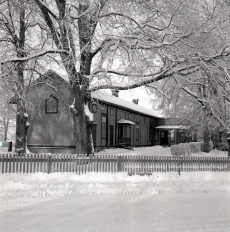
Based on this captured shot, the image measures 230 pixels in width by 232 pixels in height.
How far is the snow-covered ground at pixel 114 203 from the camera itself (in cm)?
651

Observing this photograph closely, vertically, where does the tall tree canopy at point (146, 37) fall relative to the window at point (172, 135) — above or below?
above

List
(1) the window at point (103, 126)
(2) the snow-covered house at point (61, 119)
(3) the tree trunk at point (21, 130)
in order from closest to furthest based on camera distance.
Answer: (3) the tree trunk at point (21, 130), (2) the snow-covered house at point (61, 119), (1) the window at point (103, 126)

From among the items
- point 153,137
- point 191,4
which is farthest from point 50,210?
point 153,137

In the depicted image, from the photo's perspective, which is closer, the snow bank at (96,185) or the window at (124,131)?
the snow bank at (96,185)

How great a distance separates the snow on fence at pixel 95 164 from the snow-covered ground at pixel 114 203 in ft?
2.97

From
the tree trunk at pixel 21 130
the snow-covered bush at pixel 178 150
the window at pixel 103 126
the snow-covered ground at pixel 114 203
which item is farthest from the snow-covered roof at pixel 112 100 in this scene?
the snow-covered bush at pixel 178 150

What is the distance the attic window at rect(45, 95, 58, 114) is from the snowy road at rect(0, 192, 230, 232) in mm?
17413

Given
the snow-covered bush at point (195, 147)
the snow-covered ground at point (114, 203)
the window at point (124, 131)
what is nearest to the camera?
the snow-covered ground at point (114, 203)

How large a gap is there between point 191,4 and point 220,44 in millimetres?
3157

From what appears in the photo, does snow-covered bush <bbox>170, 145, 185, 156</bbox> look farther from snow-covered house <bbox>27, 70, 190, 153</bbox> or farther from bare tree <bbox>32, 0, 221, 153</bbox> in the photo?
bare tree <bbox>32, 0, 221, 153</bbox>

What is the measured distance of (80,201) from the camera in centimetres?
917

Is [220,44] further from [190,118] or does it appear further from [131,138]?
[131,138]

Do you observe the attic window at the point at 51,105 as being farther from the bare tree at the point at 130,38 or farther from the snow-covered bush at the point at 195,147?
the snow-covered bush at the point at 195,147

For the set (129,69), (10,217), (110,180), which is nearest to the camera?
(10,217)
